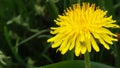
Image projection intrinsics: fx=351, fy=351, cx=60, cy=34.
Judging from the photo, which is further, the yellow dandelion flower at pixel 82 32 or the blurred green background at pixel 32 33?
the blurred green background at pixel 32 33

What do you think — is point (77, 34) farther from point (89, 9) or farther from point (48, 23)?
point (48, 23)

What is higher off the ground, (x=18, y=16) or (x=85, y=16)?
(x=18, y=16)

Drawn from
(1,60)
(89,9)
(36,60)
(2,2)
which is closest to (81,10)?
(89,9)

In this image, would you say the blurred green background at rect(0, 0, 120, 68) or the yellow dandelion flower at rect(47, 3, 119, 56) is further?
the blurred green background at rect(0, 0, 120, 68)

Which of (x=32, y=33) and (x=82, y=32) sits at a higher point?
(x=32, y=33)

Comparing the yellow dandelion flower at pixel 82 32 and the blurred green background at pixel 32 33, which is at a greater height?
the blurred green background at pixel 32 33
